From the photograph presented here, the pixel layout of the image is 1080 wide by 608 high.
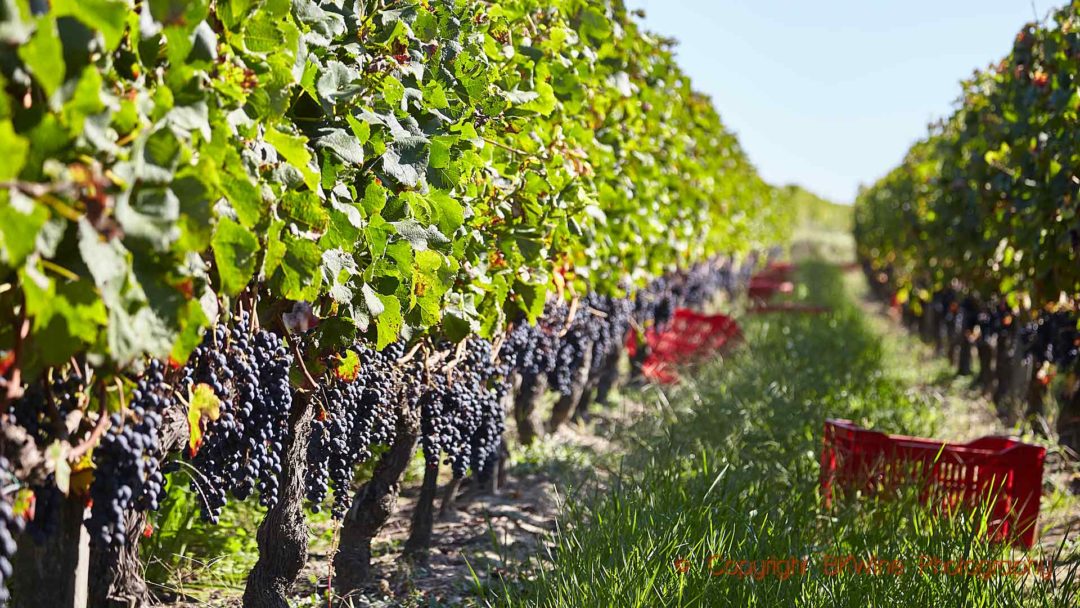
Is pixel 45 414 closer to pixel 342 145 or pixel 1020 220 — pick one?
pixel 342 145

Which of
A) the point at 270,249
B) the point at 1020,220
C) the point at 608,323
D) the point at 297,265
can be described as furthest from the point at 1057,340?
the point at 270,249

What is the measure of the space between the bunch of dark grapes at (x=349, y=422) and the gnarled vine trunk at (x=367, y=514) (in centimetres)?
41

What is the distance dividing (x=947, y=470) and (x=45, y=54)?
4.22 meters

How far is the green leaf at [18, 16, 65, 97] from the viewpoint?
1566 millimetres

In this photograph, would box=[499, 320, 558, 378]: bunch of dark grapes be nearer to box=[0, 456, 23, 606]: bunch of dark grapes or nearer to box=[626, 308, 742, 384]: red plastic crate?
box=[0, 456, 23, 606]: bunch of dark grapes

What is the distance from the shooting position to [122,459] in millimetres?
2143

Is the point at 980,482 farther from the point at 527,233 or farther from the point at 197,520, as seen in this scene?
the point at 197,520

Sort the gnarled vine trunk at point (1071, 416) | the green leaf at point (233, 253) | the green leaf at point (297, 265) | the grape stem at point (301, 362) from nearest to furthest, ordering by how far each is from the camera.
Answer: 1. the green leaf at point (233, 253)
2. the green leaf at point (297, 265)
3. the grape stem at point (301, 362)
4. the gnarled vine trunk at point (1071, 416)

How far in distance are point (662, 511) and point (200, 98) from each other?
8.08ft

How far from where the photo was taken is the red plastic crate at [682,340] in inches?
385

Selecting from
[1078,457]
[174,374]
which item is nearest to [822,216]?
[1078,457]

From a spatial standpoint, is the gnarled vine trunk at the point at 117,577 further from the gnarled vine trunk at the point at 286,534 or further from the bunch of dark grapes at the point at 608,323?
the bunch of dark grapes at the point at 608,323

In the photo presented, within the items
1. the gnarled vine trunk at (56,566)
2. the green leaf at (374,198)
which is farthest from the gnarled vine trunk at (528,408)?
the gnarled vine trunk at (56,566)

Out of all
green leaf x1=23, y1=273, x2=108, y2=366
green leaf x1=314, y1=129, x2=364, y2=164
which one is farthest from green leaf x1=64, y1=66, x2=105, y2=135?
green leaf x1=314, y1=129, x2=364, y2=164
